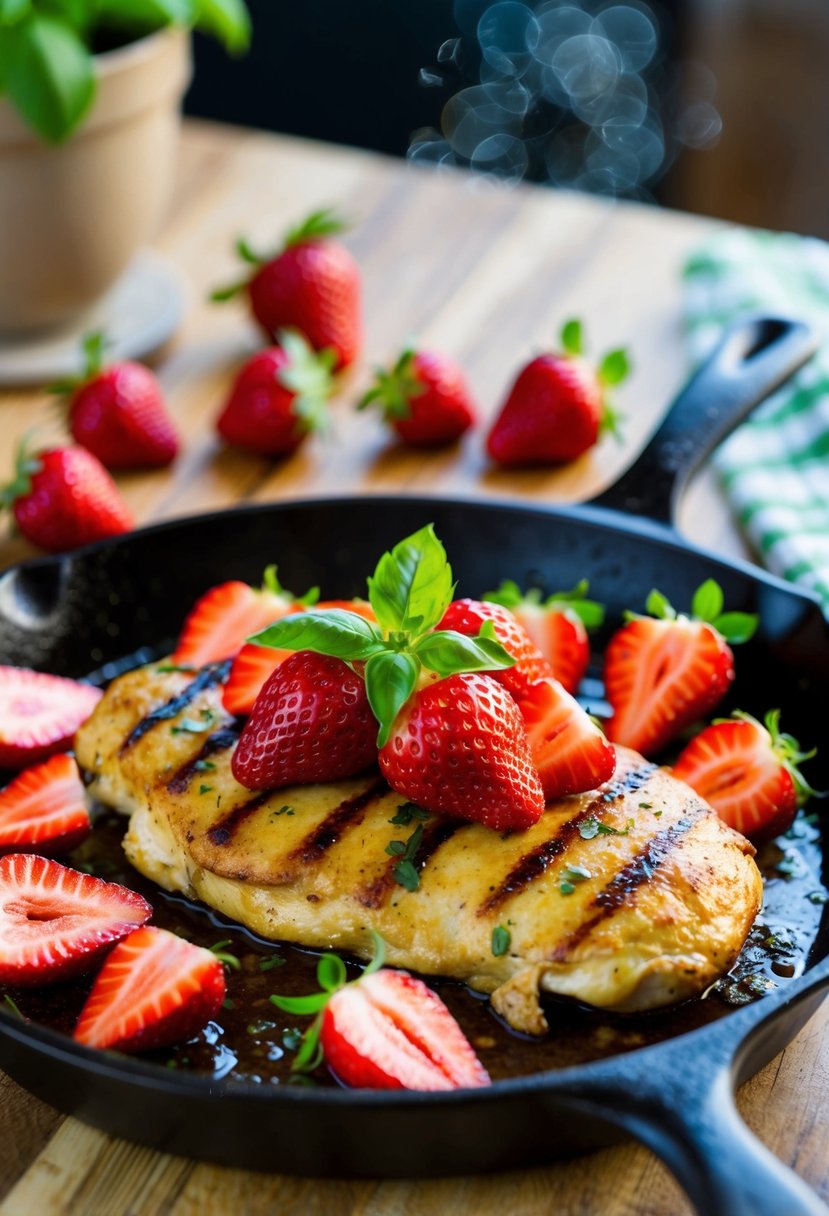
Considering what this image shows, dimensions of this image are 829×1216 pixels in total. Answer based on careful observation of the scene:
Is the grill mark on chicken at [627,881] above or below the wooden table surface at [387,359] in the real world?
above

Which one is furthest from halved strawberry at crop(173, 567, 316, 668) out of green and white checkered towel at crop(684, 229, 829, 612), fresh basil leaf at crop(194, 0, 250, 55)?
fresh basil leaf at crop(194, 0, 250, 55)

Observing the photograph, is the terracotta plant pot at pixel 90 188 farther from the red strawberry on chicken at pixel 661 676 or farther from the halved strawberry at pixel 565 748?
the halved strawberry at pixel 565 748

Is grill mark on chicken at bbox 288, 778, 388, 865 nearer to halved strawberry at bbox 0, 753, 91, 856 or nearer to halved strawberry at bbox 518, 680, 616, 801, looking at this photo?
halved strawberry at bbox 518, 680, 616, 801

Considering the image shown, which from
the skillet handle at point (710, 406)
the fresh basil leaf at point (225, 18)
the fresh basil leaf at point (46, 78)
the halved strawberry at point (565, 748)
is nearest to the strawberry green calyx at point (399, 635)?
the halved strawberry at point (565, 748)

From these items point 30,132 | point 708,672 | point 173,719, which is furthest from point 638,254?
point 173,719

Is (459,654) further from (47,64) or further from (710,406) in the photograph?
(47,64)

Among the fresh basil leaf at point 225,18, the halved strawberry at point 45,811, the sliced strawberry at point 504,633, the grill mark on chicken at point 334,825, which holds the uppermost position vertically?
the fresh basil leaf at point 225,18

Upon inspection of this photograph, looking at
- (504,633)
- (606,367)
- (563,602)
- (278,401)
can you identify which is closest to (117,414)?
(278,401)
